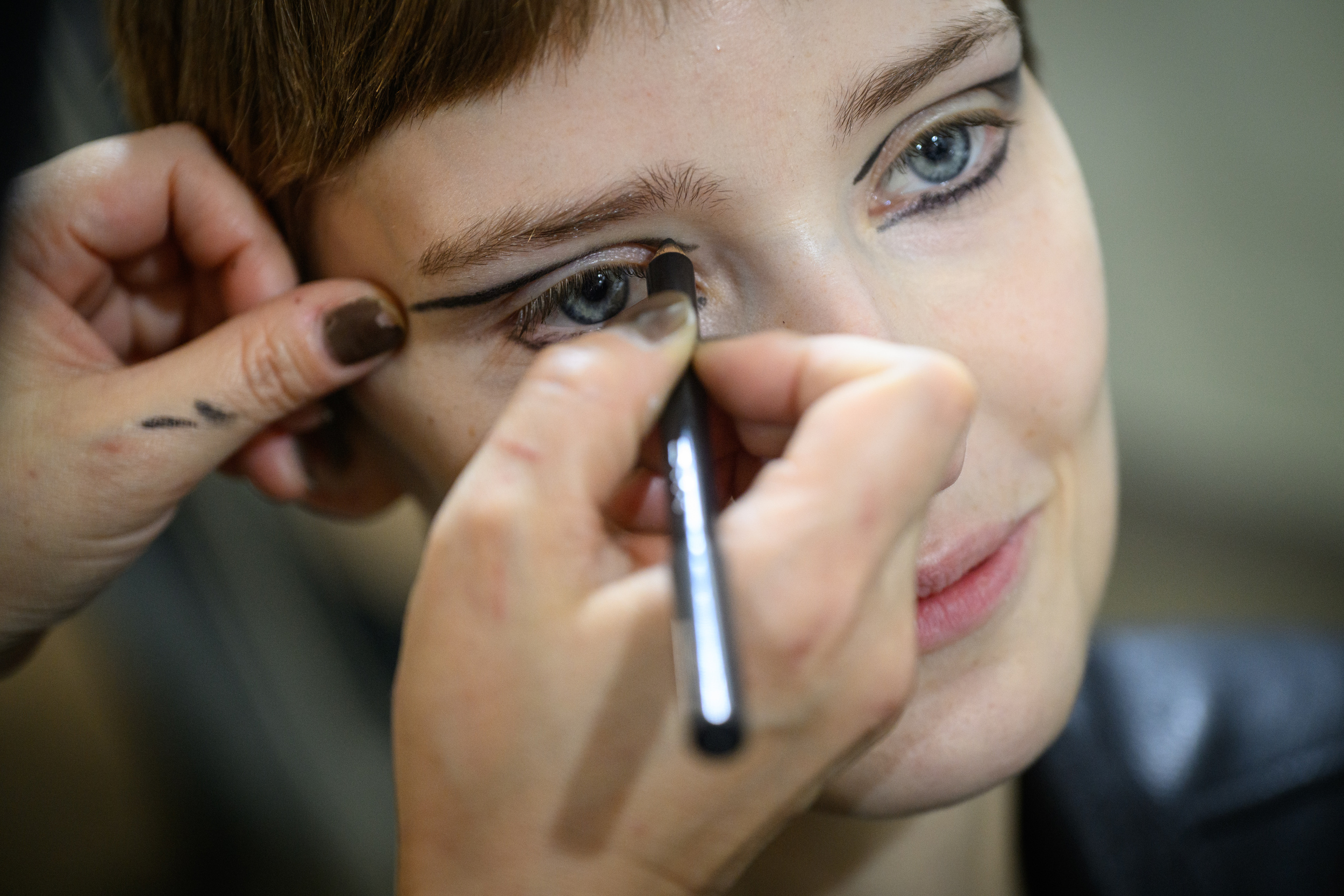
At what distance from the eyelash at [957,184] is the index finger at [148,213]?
0.48 meters

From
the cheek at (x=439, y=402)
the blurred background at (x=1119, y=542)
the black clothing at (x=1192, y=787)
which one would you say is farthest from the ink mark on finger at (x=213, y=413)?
the black clothing at (x=1192, y=787)

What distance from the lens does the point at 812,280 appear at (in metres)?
0.67

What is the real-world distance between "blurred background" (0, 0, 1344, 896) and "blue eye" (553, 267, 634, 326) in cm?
57

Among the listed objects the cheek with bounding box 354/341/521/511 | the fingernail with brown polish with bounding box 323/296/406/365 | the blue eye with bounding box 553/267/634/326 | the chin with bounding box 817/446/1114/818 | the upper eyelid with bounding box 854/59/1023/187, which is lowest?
the chin with bounding box 817/446/1114/818

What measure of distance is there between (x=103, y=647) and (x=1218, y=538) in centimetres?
218

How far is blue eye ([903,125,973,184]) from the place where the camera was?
0.77 meters

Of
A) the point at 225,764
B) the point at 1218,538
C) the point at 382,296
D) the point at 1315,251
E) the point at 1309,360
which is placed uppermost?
the point at 382,296

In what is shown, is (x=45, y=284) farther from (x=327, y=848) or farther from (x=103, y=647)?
(x=327, y=848)

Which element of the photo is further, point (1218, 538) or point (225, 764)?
point (1218, 538)

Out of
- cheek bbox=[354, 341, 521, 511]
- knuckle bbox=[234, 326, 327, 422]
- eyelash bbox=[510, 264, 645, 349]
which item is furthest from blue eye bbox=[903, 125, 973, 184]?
knuckle bbox=[234, 326, 327, 422]

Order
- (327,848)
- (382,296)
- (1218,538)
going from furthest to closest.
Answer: (1218,538) → (327,848) → (382,296)

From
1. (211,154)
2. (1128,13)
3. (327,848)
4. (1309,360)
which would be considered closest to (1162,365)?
(1309,360)

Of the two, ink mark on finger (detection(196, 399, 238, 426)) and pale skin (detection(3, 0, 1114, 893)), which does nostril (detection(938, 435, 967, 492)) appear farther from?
ink mark on finger (detection(196, 399, 238, 426))

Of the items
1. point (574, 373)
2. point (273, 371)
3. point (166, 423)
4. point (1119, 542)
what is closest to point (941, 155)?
point (574, 373)
